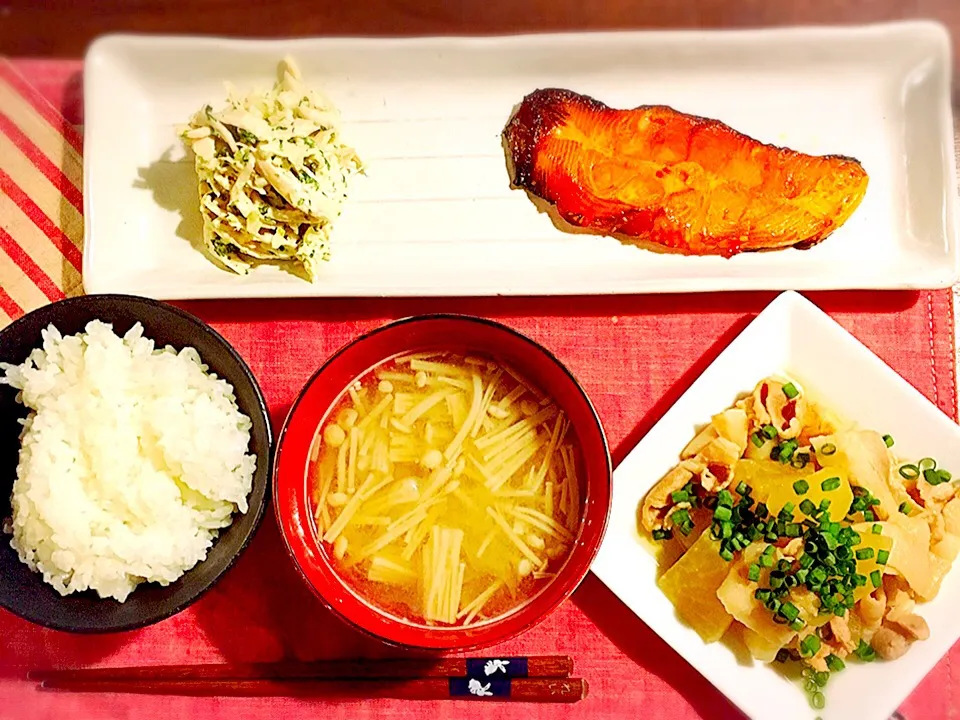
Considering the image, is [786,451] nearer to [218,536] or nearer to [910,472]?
[910,472]

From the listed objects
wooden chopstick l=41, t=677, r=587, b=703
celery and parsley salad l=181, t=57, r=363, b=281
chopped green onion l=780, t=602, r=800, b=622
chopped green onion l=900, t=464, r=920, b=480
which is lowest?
wooden chopstick l=41, t=677, r=587, b=703

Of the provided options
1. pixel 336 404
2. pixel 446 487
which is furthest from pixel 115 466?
pixel 446 487

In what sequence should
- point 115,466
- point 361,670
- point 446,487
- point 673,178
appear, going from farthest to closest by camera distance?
point 673,178, point 361,670, point 446,487, point 115,466

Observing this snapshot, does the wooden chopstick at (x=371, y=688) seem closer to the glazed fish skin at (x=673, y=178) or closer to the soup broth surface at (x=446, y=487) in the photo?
the soup broth surface at (x=446, y=487)

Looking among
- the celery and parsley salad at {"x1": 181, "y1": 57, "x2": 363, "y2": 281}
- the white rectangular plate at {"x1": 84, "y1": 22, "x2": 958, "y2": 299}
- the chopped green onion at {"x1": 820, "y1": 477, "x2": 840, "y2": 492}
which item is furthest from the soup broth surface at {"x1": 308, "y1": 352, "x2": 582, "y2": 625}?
the chopped green onion at {"x1": 820, "y1": 477, "x2": 840, "y2": 492}

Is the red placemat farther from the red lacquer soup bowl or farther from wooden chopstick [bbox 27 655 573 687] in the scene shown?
the red lacquer soup bowl

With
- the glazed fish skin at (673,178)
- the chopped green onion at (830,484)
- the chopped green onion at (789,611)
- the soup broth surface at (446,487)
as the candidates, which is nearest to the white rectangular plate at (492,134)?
the glazed fish skin at (673,178)
